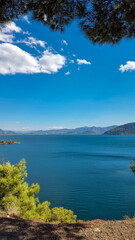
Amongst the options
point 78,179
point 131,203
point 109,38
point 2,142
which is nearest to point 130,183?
point 131,203

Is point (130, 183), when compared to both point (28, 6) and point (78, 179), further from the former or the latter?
point (28, 6)

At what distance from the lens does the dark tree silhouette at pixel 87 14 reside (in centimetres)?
566

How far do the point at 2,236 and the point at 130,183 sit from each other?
32.8 meters

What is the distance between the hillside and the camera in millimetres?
4262

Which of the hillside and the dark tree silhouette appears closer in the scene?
the hillside

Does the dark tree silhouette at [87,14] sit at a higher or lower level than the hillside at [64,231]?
higher

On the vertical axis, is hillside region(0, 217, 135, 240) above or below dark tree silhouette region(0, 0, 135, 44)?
below

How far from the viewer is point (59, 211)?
14.1m

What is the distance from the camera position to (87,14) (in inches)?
243

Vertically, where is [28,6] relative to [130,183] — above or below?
above

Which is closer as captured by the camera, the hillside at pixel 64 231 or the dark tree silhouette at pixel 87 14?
the hillside at pixel 64 231

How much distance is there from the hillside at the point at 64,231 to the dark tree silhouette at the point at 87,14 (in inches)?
316

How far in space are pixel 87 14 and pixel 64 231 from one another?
878 cm

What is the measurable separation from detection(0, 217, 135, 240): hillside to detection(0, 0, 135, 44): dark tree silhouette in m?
8.01
